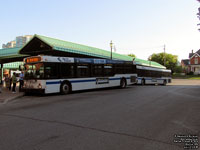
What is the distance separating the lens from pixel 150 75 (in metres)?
30.0

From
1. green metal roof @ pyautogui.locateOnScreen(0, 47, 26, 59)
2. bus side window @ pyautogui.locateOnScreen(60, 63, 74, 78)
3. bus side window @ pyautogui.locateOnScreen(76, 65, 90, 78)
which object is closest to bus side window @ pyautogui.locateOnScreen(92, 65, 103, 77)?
bus side window @ pyautogui.locateOnScreen(76, 65, 90, 78)

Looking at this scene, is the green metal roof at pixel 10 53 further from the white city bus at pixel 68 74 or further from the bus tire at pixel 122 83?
the bus tire at pixel 122 83

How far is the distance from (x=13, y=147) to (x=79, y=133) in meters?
1.55

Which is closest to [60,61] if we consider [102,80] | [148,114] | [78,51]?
[102,80]

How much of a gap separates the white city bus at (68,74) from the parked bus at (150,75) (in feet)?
28.3

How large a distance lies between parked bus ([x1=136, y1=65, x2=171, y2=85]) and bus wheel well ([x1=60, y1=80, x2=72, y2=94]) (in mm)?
14983

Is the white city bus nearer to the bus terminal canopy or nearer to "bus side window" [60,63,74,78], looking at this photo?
"bus side window" [60,63,74,78]

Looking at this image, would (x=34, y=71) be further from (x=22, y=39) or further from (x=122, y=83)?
(x=22, y=39)

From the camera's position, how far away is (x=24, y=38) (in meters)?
174

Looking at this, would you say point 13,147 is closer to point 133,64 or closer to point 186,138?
point 186,138

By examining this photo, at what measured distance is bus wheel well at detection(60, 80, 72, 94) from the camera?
545 inches

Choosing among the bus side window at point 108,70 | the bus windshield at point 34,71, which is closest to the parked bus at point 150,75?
the bus side window at point 108,70

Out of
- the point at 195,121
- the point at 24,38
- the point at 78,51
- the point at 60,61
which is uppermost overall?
the point at 24,38

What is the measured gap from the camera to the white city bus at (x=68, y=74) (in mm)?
12818
